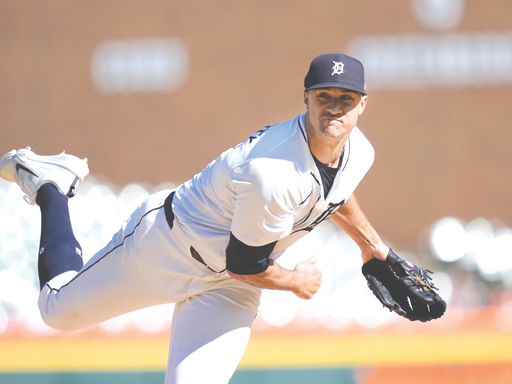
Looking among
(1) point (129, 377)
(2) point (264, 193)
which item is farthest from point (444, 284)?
(2) point (264, 193)

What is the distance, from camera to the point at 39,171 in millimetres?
3932

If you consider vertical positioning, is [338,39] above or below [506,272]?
above

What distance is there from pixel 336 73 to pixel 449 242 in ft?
19.0

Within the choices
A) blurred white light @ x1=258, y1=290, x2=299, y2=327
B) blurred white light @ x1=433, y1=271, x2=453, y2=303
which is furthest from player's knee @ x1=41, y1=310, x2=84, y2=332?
blurred white light @ x1=433, y1=271, x2=453, y2=303

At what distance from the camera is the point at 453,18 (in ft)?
34.8

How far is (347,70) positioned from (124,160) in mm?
8390

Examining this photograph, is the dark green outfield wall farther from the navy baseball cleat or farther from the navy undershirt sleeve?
the navy undershirt sleeve

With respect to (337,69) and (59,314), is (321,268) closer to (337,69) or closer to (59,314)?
A: (59,314)

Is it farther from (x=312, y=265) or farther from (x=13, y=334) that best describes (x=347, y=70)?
(x=13, y=334)

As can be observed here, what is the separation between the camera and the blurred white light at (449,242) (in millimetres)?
8055

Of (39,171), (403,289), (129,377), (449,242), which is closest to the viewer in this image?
(403,289)

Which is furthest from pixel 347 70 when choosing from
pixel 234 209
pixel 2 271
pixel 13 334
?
pixel 2 271

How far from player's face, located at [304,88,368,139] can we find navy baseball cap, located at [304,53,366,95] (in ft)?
0.11

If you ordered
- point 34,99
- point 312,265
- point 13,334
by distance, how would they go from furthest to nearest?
1. point 34,99
2. point 13,334
3. point 312,265
